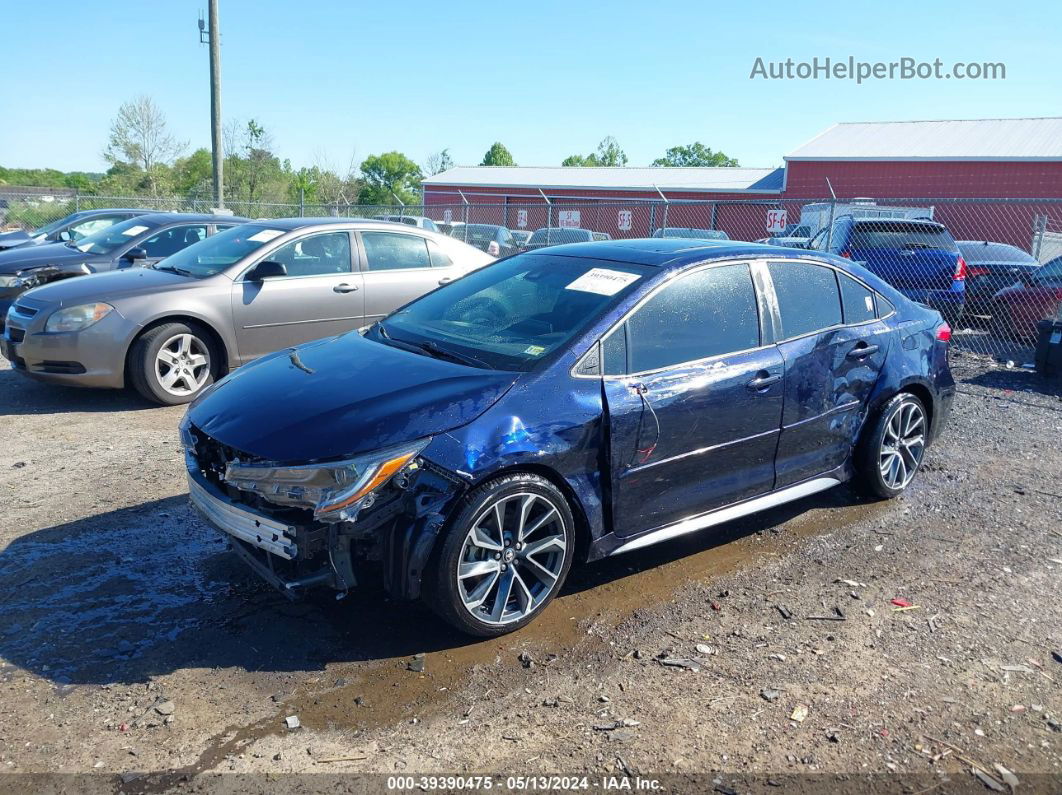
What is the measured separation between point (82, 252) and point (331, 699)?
866cm

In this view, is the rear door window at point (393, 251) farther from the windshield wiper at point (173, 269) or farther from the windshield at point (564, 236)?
the windshield at point (564, 236)

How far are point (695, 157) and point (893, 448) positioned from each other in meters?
116

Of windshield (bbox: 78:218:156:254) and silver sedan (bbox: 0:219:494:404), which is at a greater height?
windshield (bbox: 78:218:156:254)

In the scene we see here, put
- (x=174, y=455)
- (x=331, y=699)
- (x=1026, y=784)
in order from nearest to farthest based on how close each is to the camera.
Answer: (x=1026, y=784) < (x=331, y=699) < (x=174, y=455)

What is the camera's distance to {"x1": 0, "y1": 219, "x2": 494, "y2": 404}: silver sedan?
7168mm

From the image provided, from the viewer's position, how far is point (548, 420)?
375 centimetres

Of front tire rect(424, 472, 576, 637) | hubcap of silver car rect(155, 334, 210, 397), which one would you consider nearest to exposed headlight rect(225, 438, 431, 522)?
front tire rect(424, 472, 576, 637)

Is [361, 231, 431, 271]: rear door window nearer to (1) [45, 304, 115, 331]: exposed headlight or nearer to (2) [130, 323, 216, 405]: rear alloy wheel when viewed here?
(2) [130, 323, 216, 405]: rear alloy wheel

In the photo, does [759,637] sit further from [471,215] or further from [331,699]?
[471,215]

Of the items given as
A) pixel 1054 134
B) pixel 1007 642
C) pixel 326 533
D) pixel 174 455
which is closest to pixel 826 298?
pixel 1007 642

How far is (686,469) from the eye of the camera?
4234 millimetres

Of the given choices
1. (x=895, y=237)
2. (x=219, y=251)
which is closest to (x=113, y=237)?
(x=219, y=251)

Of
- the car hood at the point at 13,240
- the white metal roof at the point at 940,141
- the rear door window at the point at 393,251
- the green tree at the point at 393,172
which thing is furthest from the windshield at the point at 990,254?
the green tree at the point at 393,172

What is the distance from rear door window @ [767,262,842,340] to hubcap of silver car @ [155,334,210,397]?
502 cm
